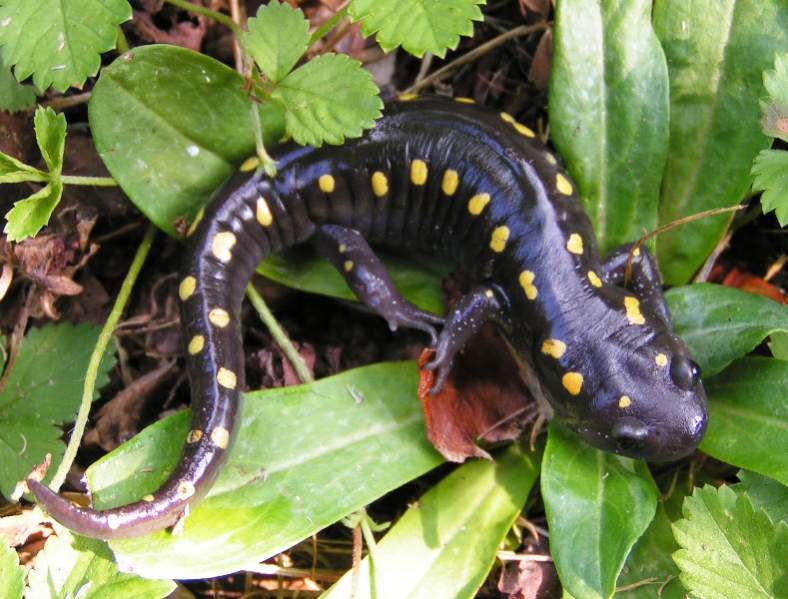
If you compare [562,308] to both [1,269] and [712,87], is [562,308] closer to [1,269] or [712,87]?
[712,87]

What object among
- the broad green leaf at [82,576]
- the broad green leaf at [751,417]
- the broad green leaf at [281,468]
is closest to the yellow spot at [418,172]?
the broad green leaf at [281,468]

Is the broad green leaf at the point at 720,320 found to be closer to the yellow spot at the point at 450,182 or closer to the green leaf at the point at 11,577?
the yellow spot at the point at 450,182

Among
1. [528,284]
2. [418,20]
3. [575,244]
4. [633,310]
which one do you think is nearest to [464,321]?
[528,284]

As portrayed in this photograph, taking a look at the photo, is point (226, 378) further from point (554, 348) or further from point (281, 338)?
point (554, 348)

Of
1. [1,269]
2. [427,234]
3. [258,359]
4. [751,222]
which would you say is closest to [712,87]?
[751,222]

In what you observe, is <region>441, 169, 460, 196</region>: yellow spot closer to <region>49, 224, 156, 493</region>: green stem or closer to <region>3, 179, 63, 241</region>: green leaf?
<region>49, 224, 156, 493</region>: green stem

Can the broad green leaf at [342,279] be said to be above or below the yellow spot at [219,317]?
below
